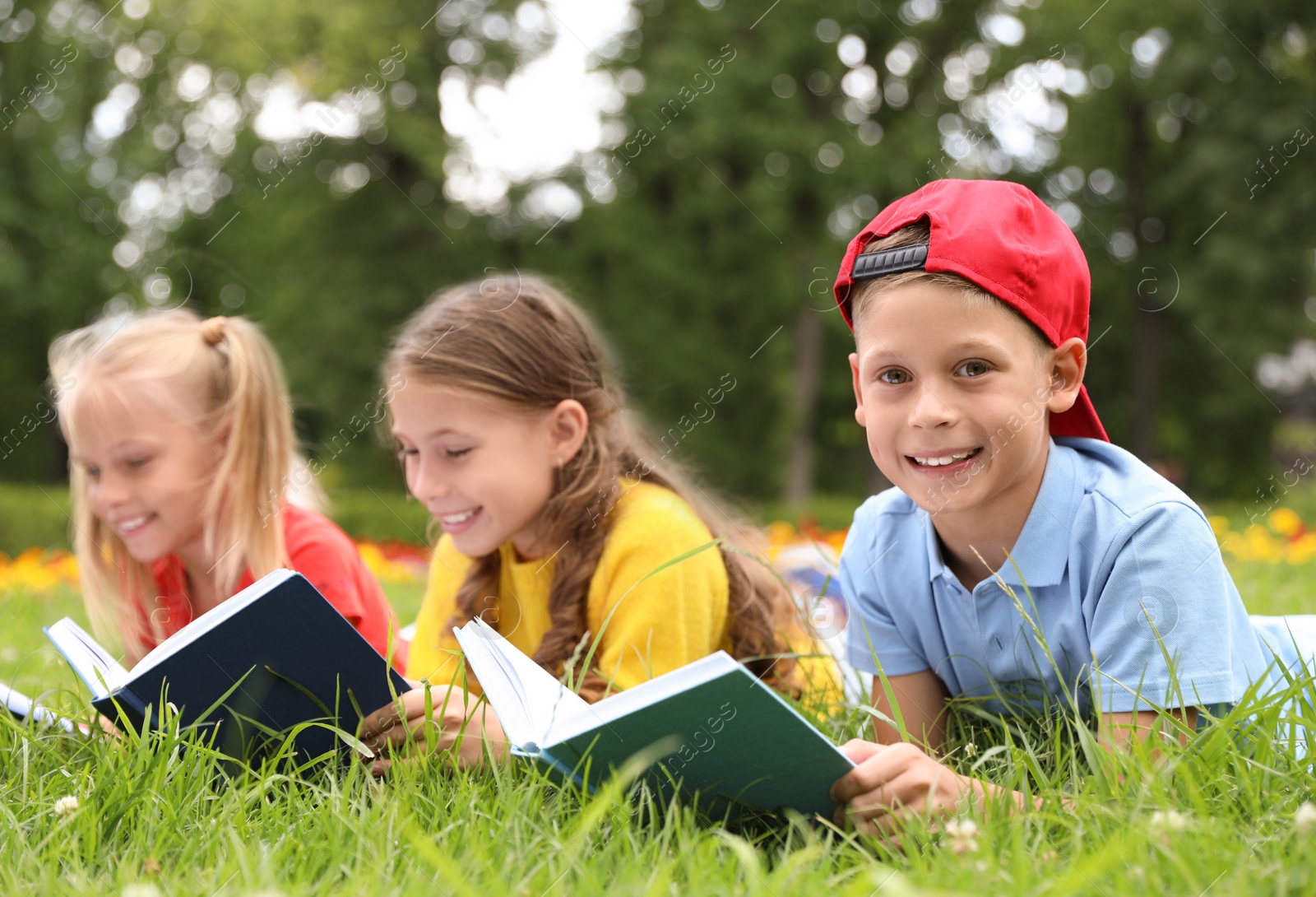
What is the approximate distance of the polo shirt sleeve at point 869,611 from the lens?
213 centimetres

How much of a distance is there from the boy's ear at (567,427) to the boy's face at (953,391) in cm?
92

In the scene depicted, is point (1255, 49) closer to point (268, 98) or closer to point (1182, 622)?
point (268, 98)

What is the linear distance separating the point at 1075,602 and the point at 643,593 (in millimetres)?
905

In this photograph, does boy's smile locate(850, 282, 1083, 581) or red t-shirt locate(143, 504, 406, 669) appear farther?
red t-shirt locate(143, 504, 406, 669)

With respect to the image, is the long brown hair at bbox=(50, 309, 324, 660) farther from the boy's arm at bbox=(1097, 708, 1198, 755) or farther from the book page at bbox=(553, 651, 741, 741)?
the boy's arm at bbox=(1097, 708, 1198, 755)

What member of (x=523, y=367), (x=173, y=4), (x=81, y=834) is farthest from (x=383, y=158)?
(x=81, y=834)

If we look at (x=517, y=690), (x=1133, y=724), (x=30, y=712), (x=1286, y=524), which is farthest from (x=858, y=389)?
(x=1286, y=524)

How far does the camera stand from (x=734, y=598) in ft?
8.88

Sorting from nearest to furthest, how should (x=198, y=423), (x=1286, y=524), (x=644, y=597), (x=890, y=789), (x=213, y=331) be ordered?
1. (x=890, y=789)
2. (x=644, y=597)
3. (x=198, y=423)
4. (x=213, y=331)
5. (x=1286, y=524)

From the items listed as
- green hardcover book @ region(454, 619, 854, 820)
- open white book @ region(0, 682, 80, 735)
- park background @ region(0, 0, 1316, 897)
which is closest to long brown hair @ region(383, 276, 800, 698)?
green hardcover book @ region(454, 619, 854, 820)

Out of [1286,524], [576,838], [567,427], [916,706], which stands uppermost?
[567,427]

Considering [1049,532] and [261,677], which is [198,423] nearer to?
[261,677]

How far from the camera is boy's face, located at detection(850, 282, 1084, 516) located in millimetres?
1767

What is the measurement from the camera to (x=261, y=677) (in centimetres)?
171
